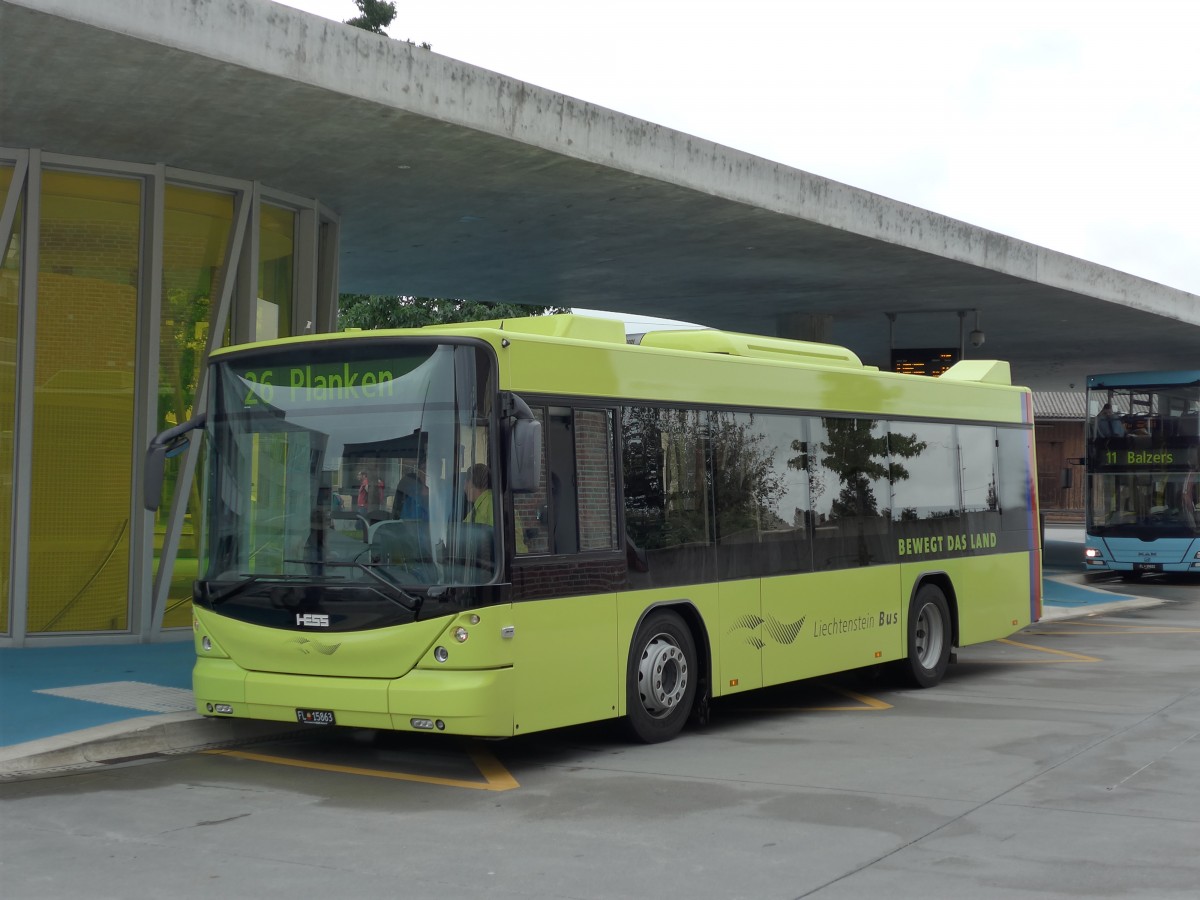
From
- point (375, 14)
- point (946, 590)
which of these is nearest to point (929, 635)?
point (946, 590)

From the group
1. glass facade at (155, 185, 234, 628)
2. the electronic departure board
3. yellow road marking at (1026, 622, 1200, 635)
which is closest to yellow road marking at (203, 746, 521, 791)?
glass facade at (155, 185, 234, 628)

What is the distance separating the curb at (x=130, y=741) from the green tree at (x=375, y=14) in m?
43.9

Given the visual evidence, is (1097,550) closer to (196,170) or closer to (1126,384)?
(1126,384)

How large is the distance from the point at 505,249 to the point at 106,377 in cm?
670

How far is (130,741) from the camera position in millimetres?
9453

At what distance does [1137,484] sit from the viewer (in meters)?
28.5

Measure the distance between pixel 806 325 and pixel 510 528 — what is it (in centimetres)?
1871

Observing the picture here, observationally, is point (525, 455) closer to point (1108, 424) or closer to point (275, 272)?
point (275, 272)

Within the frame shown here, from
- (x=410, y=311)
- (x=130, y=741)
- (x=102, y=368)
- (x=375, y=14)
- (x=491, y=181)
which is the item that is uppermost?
(x=375, y=14)

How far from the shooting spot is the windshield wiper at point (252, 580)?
9.04 metres

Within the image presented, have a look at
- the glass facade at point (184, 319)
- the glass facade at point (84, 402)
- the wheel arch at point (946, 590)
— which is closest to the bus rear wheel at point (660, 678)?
the wheel arch at point (946, 590)

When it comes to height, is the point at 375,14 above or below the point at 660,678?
above

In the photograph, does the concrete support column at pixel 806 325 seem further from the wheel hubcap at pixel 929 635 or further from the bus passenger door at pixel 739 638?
the bus passenger door at pixel 739 638

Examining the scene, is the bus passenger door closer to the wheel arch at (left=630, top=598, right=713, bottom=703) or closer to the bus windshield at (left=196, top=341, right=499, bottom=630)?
the wheel arch at (left=630, top=598, right=713, bottom=703)
